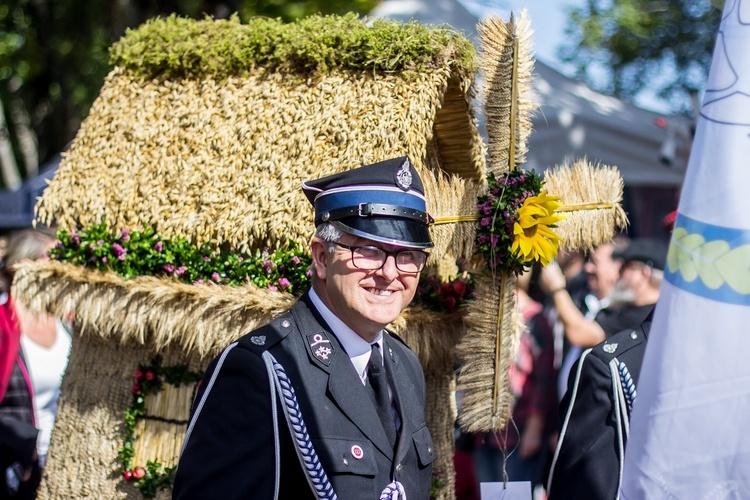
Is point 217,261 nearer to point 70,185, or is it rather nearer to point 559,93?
point 70,185

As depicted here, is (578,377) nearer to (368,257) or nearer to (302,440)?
(368,257)

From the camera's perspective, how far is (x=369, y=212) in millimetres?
2330

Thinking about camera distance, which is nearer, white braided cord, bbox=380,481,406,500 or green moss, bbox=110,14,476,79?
white braided cord, bbox=380,481,406,500

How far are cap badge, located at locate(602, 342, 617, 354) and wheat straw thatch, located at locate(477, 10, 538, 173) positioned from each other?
2.04ft

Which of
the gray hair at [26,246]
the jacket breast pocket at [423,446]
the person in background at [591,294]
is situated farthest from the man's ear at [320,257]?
the person in background at [591,294]

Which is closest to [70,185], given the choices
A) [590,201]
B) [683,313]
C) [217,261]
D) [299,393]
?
[217,261]

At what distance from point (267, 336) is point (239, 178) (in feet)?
2.58

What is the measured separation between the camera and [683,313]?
1.54 metres

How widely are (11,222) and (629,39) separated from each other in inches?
432

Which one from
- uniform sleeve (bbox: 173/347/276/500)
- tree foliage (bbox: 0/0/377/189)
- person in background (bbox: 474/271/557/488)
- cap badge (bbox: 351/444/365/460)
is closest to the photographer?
uniform sleeve (bbox: 173/347/276/500)

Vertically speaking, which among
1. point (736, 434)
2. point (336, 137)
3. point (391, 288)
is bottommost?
point (736, 434)

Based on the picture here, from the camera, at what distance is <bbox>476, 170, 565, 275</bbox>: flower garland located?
259 cm

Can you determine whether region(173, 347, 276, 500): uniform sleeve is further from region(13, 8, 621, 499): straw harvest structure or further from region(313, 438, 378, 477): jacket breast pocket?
region(13, 8, 621, 499): straw harvest structure

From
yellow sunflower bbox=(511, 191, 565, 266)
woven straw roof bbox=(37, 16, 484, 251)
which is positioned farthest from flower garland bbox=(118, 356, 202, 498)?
yellow sunflower bbox=(511, 191, 565, 266)
